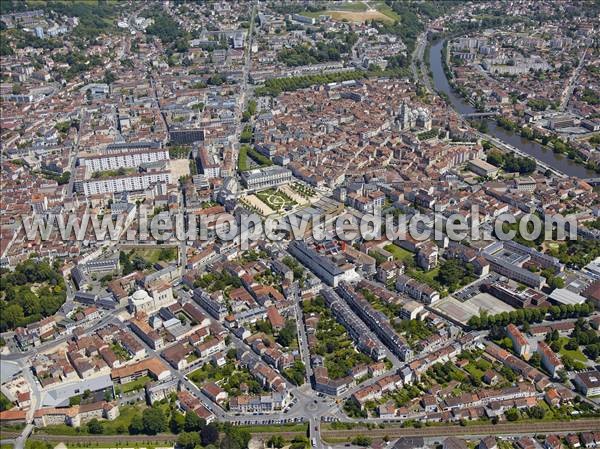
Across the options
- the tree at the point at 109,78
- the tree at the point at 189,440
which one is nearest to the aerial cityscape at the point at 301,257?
the tree at the point at 189,440

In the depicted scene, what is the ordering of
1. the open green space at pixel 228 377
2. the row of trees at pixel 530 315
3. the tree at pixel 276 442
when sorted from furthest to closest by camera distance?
the row of trees at pixel 530 315, the open green space at pixel 228 377, the tree at pixel 276 442

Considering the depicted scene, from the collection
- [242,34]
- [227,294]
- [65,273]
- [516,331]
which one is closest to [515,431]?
[516,331]

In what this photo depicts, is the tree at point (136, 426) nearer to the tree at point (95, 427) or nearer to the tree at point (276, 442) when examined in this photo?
the tree at point (95, 427)

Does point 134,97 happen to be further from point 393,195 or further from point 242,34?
point 393,195

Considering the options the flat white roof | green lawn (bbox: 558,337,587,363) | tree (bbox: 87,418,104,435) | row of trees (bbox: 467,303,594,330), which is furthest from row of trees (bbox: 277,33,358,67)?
tree (bbox: 87,418,104,435)

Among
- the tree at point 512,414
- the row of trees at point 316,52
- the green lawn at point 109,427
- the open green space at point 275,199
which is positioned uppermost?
Result: the row of trees at point 316,52

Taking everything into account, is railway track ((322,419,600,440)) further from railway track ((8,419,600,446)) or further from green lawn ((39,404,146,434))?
green lawn ((39,404,146,434))

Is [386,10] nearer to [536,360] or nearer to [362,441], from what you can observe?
[536,360]
